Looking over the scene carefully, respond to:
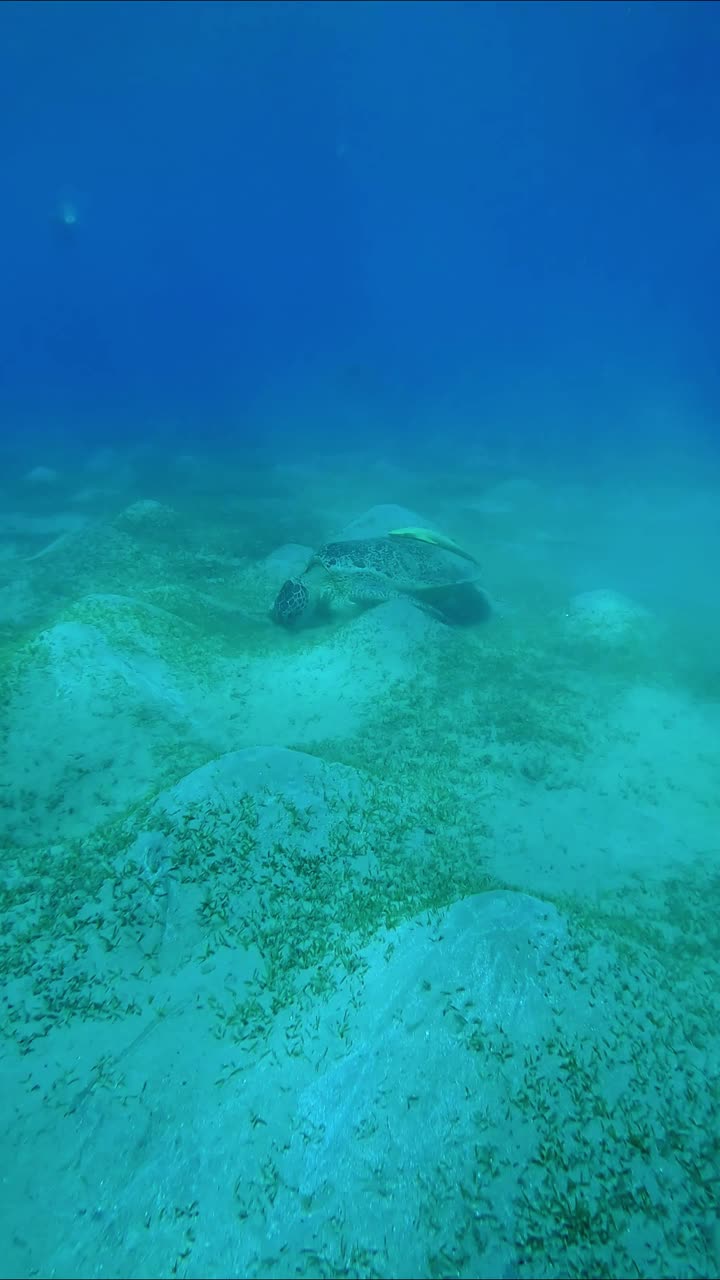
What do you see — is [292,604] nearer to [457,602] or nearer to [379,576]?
[379,576]

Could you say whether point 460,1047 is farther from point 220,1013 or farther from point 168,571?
point 168,571

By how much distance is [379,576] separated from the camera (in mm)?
13211

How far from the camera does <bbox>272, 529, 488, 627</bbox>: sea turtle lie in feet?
43.2

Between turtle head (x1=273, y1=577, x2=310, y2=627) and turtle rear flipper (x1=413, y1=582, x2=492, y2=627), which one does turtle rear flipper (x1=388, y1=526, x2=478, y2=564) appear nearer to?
turtle rear flipper (x1=413, y1=582, x2=492, y2=627)

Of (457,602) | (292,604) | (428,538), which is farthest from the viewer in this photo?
(457,602)

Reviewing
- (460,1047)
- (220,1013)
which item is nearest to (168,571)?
(220,1013)

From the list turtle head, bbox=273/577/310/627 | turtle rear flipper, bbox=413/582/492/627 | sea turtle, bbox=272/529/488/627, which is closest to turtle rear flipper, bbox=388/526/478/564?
sea turtle, bbox=272/529/488/627

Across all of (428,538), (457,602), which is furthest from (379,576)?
(457,602)

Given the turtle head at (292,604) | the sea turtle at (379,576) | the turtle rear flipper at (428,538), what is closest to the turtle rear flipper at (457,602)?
the sea turtle at (379,576)

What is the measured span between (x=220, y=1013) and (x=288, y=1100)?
3.17 feet

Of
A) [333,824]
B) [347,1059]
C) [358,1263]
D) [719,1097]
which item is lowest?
[358,1263]

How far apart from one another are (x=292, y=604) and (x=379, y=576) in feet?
6.99

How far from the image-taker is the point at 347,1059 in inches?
175

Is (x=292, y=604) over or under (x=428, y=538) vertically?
under
